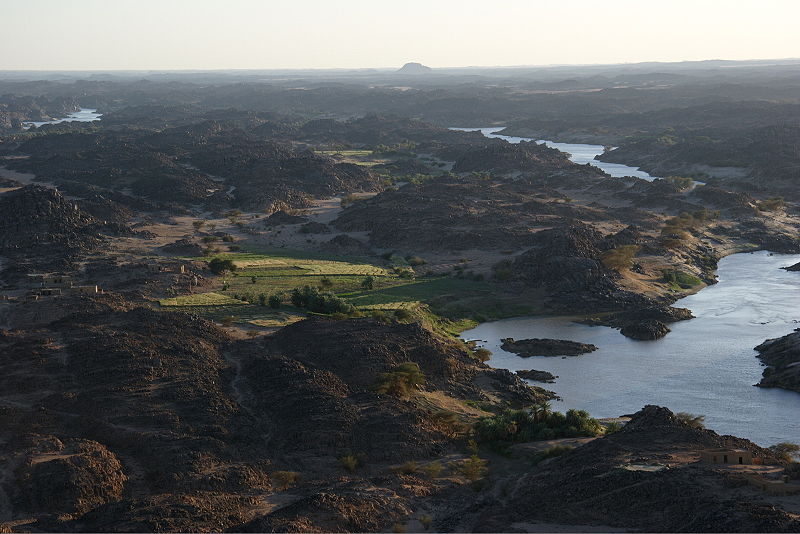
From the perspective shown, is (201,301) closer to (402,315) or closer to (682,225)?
(402,315)

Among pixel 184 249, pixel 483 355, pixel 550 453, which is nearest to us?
pixel 550 453

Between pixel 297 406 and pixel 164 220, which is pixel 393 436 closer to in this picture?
pixel 297 406

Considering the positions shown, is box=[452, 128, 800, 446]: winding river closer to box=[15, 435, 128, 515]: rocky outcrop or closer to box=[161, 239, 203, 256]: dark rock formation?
box=[15, 435, 128, 515]: rocky outcrop

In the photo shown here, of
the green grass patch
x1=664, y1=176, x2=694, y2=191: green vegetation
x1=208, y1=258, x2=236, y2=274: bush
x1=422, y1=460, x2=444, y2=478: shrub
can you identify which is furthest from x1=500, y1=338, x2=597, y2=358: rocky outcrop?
x1=664, y1=176, x2=694, y2=191: green vegetation

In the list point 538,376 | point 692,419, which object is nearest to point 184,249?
point 538,376

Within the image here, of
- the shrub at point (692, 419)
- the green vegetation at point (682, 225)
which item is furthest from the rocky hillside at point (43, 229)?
the green vegetation at point (682, 225)

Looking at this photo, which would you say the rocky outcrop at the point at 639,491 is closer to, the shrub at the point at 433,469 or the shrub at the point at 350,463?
the shrub at the point at 433,469

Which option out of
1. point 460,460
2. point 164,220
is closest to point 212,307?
point 460,460
